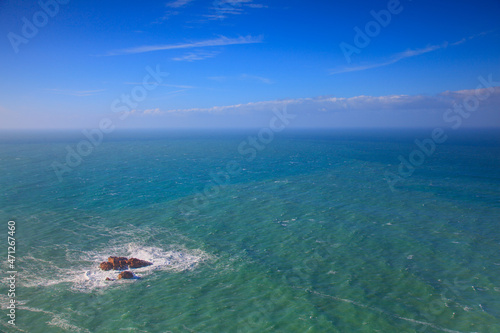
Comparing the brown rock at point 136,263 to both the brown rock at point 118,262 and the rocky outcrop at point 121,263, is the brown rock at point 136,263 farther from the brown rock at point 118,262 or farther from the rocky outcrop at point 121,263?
the brown rock at point 118,262

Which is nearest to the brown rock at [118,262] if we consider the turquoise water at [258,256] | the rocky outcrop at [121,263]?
the rocky outcrop at [121,263]

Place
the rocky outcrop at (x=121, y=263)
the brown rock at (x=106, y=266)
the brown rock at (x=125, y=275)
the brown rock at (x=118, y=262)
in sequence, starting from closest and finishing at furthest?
the brown rock at (x=125, y=275) < the brown rock at (x=106, y=266) < the rocky outcrop at (x=121, y=263) < the brown rock at (x=118, y=262)

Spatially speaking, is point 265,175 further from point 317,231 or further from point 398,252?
point 398,252

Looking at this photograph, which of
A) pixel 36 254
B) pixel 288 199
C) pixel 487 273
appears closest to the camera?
pixel 487 273

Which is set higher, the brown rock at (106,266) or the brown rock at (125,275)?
the brown rock at (106,266)

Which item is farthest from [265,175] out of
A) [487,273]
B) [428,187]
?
[487,273]

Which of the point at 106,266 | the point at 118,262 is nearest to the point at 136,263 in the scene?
the point at 118,262

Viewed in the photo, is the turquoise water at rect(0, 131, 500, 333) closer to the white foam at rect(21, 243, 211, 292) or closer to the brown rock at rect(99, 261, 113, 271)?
the white foam at rect(21, 243, 211, 292)
